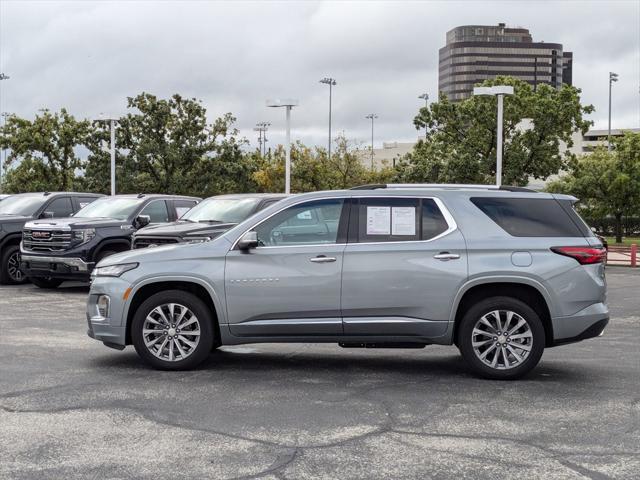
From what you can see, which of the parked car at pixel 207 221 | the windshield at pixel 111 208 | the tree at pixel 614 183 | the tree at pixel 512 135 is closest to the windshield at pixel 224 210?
the parked car at pixel 207 221

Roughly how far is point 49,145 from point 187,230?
35.8 meters

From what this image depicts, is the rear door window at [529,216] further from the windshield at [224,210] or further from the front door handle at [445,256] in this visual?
the windshield at [224,210]

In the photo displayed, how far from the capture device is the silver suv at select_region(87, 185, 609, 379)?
7715 millimetres

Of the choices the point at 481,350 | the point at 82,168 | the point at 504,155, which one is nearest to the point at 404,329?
the point at 481,350

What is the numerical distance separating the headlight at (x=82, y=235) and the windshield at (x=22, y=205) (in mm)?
2480

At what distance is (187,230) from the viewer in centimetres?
1345

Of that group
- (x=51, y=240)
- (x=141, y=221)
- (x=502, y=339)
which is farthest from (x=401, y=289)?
(x=51, y=240)

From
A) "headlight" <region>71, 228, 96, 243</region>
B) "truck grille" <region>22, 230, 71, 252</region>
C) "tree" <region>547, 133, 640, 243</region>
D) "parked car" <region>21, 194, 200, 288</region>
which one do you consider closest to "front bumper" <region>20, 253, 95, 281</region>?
"parked car" <region>21, 194, 200, 288</region>

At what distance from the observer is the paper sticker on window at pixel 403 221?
790cm

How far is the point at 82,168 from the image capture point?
4566cm

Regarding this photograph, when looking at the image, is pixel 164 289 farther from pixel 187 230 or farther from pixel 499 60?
pixel 499 60

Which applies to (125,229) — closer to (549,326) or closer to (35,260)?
(35,260)

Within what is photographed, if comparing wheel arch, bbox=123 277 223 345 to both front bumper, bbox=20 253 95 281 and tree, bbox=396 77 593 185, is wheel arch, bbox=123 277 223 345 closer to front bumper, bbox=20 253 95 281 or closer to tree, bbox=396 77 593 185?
front bumper, bbox=20 253 95 281

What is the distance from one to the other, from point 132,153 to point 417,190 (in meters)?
36.9
